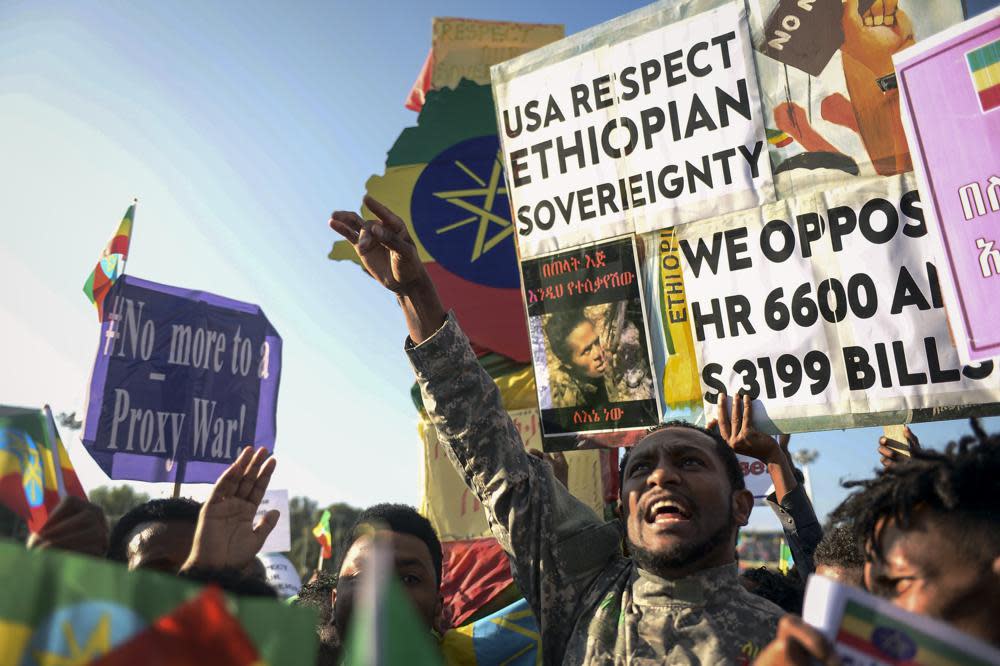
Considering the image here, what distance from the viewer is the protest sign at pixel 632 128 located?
119 inches

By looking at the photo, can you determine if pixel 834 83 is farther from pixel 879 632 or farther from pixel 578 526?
pixel 879 632

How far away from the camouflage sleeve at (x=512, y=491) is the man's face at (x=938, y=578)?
1027 mm

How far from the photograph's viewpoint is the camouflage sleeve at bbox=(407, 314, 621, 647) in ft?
8.00

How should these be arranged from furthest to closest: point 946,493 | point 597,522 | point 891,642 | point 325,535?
1. point 325,535
2. point 597,522
3. point 946,493
4. point 891,642

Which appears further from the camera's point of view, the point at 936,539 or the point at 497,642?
the point at 497,642

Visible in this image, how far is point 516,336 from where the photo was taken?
6344 millimetres

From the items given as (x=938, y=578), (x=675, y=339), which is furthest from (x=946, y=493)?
(x=675, y=339)

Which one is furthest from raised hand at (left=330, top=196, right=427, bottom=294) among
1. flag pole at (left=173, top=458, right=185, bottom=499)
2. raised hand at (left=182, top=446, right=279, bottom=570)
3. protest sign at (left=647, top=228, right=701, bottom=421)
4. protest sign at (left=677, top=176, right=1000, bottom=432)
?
flag pole at (left=173, top=458, right=185, bottom=499)

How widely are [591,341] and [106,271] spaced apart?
554cm

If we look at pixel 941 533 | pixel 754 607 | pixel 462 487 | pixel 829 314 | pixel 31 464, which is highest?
pixel 829 314

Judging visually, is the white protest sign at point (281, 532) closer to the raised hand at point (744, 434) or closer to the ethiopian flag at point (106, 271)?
the ethiopian flag at point (106, 271)

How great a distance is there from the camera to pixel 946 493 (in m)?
1.57

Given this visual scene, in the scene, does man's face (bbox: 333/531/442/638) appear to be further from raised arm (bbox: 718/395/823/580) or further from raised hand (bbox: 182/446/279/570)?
raised arm (bbox: 718/395/823/580)

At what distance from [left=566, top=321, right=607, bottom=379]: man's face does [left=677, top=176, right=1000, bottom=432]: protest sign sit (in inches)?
16.0
